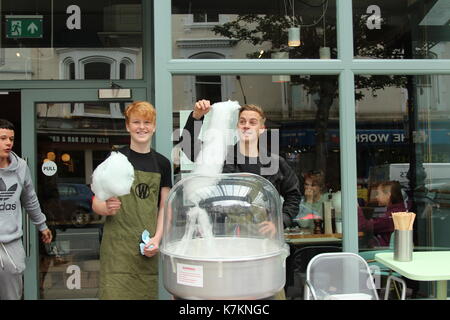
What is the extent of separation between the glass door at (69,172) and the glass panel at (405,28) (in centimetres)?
220

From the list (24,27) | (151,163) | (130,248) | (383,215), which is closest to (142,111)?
(151,163)

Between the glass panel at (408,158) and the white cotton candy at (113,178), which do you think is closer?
the white cotton candy at (113,178)

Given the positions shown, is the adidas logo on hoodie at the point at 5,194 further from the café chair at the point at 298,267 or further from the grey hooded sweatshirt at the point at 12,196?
the café chair at the point at 298,267

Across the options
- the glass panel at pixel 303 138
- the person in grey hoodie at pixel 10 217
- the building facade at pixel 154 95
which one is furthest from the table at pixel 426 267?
the person in grey hoodie at pixel 10 217

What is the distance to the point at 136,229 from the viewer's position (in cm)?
253

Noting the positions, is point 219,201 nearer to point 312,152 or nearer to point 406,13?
point 312,152

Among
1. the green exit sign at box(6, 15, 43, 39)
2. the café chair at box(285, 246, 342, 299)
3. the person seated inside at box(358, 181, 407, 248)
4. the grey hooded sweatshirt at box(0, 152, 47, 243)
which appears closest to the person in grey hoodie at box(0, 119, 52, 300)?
the grey hooded sweatshirt at box(0, 152, 47, 243)

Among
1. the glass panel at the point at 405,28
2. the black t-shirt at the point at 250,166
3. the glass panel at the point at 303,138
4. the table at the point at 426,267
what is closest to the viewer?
the table at the point at 426,267

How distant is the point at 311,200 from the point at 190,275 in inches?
95.1

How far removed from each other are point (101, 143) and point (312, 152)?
2011 mm

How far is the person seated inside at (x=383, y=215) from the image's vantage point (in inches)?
167

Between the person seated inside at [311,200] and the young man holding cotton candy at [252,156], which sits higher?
the young man holding cotton candy at [252,156]

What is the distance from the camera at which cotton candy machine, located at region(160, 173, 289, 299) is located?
2.25m

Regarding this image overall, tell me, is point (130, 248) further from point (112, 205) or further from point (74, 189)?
point (74, 189)
